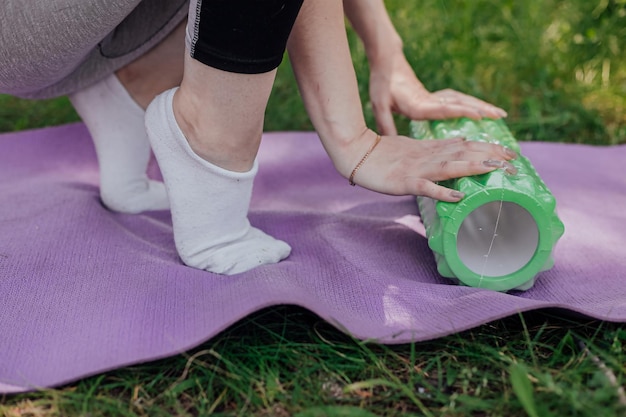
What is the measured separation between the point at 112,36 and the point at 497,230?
0.82 metres

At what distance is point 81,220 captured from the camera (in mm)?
1453

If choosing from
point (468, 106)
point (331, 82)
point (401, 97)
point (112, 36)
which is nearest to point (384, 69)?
point (401, 97)

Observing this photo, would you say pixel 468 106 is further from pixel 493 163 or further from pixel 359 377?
pixel 359 377

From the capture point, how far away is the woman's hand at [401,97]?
1620 mm

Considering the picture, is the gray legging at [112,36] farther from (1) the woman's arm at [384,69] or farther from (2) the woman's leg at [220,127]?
(1) the woman's arm at [384,69]

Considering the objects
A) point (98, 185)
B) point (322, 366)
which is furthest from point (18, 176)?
point (322, 366)

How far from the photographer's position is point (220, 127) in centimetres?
121

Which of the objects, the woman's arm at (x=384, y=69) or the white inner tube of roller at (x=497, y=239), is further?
the woman's arm at (x=384, y=69)

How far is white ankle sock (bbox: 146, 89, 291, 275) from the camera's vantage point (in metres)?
1.25

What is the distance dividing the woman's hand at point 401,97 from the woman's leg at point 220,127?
0.48m

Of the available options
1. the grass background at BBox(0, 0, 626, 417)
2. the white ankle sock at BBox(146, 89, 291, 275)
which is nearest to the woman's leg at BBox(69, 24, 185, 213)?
the white ankle sock at BBox(146, 89, 291, 275)

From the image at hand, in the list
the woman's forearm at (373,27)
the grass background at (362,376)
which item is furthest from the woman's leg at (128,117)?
the grass background at (362,376)

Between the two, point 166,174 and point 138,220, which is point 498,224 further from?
point 138,220

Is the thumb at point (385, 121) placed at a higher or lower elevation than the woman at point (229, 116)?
lower
